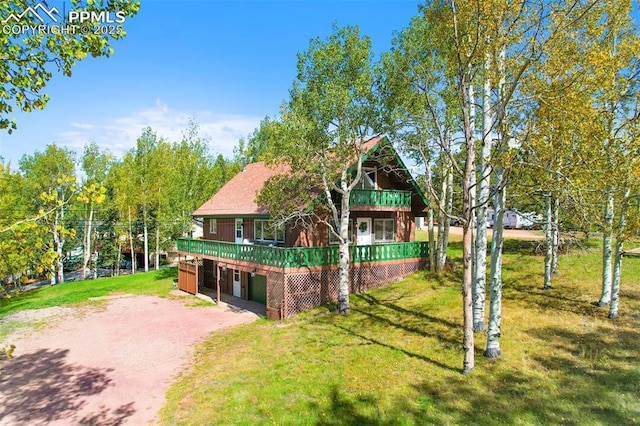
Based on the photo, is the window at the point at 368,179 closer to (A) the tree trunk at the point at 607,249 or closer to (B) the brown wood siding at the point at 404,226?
(B) the brown wood siding at the point at 404,226

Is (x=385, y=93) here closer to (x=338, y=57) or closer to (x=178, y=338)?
(x=338, y=57)

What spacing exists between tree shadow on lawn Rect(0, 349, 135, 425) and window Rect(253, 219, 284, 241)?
10625 millimetres

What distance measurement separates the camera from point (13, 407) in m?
10.0

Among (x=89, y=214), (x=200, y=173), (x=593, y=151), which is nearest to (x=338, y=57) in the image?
(x=593, y=151)

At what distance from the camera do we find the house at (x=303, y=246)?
692 inches

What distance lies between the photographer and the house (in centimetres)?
1758

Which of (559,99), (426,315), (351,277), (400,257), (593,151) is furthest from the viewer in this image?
(400,257)

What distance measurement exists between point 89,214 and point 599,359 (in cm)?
4226

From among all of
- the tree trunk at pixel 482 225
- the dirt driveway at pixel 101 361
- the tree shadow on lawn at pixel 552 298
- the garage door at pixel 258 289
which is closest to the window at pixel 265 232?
the garage door at pixel 258 289

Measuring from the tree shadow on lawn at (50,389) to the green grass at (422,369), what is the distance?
2.15 meters

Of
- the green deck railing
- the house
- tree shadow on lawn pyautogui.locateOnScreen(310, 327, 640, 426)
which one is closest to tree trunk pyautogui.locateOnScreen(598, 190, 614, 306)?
tree shadow on lawn pyautogui.locateOnScreen(310, 327, 640, 426)

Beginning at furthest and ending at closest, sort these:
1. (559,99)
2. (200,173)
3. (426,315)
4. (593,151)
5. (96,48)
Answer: (200,173) → (426,315) → (593,151) → (559,99) → (96,48)

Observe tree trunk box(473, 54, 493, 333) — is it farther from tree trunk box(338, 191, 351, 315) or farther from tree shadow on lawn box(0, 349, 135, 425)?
tree shadow on lawn box(0, 349, 135, 425)

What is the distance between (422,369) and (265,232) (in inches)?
521
